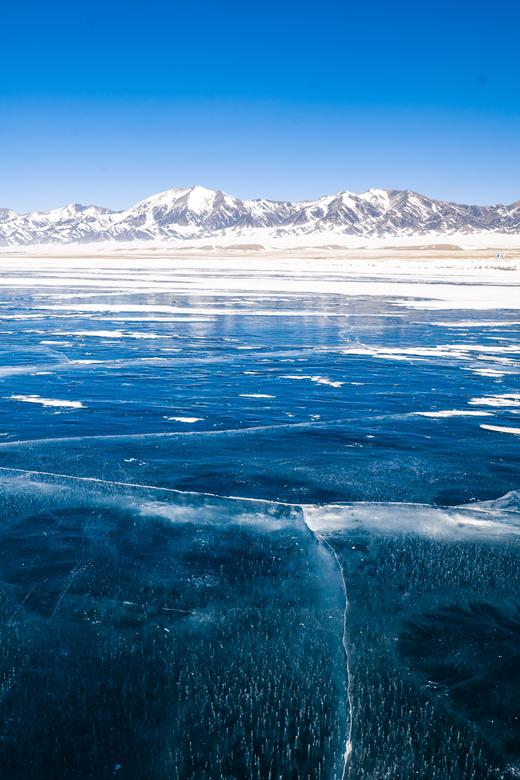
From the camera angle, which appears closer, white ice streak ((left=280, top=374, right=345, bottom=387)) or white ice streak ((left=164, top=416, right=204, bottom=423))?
white ice streak ((left=164, top=416, right=204, bottom=423))

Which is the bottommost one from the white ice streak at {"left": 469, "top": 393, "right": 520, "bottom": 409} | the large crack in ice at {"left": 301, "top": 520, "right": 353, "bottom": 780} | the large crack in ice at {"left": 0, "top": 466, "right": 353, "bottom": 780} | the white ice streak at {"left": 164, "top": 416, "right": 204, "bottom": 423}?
the large crack in ice at {"left": 301, "top": 520, "right": 353, "bottom": 780}

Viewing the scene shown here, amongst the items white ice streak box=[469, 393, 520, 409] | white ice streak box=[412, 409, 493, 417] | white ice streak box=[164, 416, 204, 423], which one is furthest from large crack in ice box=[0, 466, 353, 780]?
white ice streak box=[469, 393, 520, 409]

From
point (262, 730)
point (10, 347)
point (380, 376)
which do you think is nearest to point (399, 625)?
point (262, 730)

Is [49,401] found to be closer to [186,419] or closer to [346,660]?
[186,419]

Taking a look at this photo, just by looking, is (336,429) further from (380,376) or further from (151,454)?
(380,376)

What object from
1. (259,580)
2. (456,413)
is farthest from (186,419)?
(259,580)

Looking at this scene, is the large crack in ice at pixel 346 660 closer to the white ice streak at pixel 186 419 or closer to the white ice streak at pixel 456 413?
the white ice streak at pixel 186 419

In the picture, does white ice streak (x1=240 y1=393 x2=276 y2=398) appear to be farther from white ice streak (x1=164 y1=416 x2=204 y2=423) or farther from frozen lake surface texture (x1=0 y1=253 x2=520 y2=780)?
white ice streak (x1=164 y1=416 x2=204 y2=423)

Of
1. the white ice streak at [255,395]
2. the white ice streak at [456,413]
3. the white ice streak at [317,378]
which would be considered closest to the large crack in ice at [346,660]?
the white ice streak at [456,413]

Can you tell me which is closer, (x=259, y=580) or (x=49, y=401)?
(x=259, y=580)
